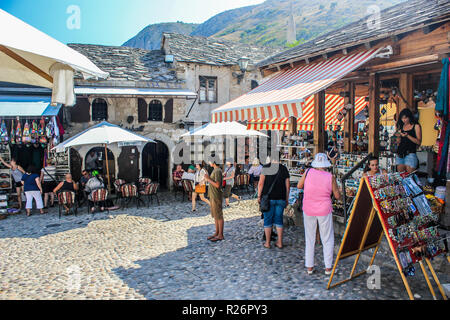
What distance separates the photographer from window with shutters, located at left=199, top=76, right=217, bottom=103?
56.9ft

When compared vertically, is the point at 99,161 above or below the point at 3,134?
below

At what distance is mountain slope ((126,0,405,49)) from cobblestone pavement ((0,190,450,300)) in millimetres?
78633

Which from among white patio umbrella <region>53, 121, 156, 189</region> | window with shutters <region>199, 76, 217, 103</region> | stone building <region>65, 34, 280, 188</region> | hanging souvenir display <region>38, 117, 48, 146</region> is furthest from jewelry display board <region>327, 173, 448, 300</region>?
window with shutters <region>199, 76, 217, 103</region>

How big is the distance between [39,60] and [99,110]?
35.7ft

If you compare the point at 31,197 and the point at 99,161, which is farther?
the point at 99,161

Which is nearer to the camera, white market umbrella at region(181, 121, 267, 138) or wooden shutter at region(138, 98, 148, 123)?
white market umbrella at region(181, 121, 267, 138)

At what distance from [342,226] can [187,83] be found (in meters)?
12.3

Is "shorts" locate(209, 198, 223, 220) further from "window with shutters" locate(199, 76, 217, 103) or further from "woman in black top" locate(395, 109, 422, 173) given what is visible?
"window with shutters" locate(199, 76, 217, 103)

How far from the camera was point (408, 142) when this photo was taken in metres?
6.52

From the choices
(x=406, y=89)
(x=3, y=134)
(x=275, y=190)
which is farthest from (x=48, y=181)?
(x=406, y=89)

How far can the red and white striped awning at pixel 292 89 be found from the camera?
6090mm

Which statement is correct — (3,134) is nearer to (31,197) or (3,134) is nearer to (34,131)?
(34,131)

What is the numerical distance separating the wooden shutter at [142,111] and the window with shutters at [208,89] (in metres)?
2.99
